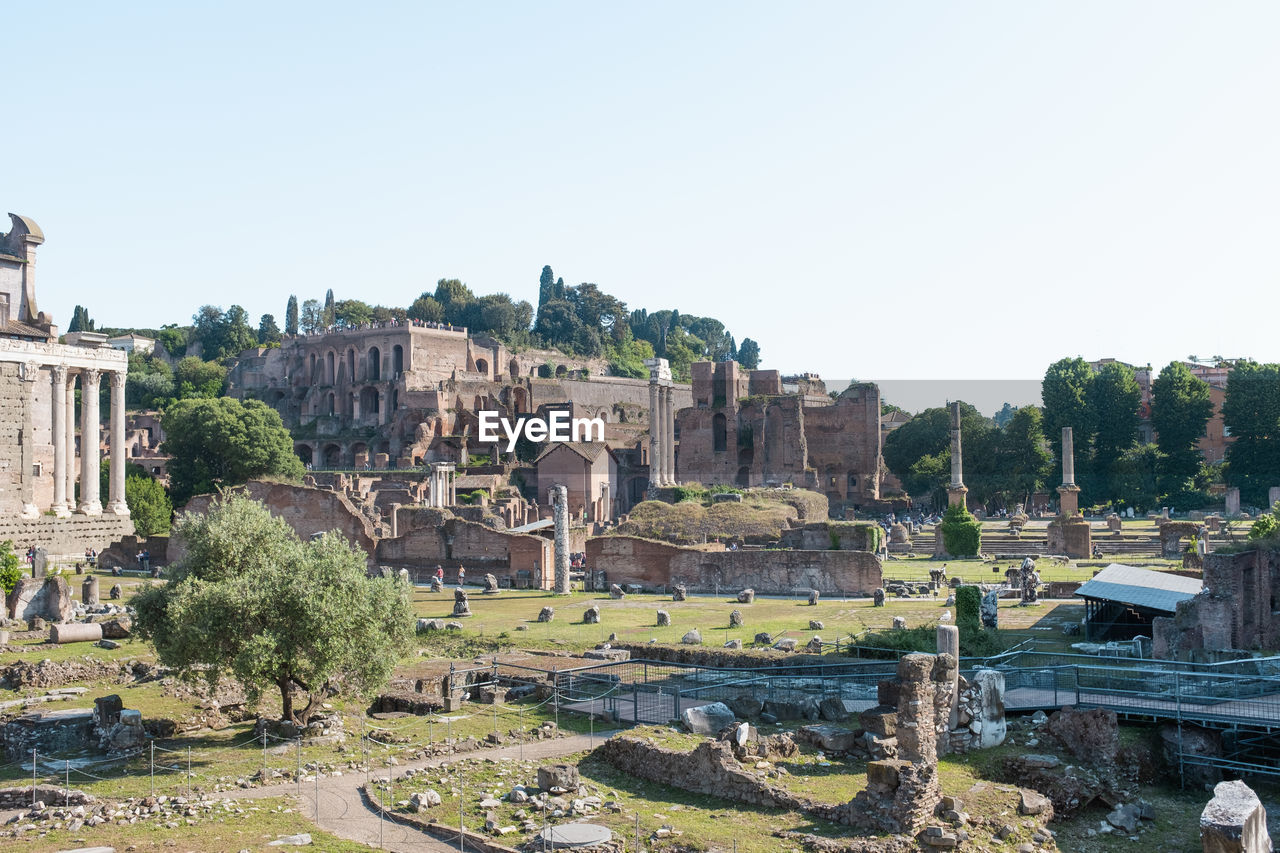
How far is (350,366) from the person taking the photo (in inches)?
3250

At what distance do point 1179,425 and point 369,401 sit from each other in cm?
5119

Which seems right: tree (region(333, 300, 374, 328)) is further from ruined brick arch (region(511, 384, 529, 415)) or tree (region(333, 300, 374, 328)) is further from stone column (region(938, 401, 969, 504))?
stone column (region(938, 401, 969, 504))

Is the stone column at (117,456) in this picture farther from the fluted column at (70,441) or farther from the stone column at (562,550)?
the stone column at (562,550)

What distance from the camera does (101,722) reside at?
51.9 feet

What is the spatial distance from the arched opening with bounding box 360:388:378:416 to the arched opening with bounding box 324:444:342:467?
418 cm

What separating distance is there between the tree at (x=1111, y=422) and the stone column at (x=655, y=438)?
2442cm

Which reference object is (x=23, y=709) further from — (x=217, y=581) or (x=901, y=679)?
(x=901, y=679)

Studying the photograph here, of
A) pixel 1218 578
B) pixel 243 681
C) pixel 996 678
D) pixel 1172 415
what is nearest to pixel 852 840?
pixel 996 678

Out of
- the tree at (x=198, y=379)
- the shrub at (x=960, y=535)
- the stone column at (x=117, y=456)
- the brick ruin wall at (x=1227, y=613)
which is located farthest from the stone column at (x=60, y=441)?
the tree at (x=198, y=379)

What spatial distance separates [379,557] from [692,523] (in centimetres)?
1186

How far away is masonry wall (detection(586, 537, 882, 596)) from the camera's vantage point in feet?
106

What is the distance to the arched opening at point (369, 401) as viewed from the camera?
79750mm

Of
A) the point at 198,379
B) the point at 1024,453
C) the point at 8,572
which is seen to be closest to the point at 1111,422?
the point at 1024,453

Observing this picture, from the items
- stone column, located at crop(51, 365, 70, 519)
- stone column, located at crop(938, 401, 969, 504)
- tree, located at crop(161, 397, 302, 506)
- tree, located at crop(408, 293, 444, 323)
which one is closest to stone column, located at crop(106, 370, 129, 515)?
stone column, located at crop(51, 365, 70, 519)
